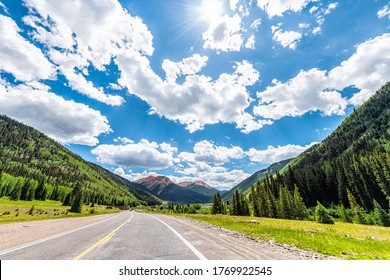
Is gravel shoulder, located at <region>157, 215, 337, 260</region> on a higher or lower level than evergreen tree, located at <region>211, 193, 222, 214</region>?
lower

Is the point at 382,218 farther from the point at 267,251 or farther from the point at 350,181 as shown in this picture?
the point at 267,251

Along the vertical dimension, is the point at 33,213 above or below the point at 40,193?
below

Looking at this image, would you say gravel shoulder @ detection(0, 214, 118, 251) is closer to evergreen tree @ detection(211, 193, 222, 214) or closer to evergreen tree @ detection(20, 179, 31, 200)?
evergreen tree @ detection(211, 193, 222, 214)

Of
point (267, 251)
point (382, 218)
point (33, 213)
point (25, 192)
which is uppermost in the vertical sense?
point (25, 192)

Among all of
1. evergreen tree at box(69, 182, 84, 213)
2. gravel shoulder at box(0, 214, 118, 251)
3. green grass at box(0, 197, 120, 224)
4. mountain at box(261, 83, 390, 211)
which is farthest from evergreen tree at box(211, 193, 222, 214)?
gravel shoulder at box(0, 214, 118, 251)

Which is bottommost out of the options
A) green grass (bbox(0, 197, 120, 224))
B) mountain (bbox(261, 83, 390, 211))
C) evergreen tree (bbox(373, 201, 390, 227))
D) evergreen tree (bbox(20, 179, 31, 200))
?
green grass (bbox(0, 197, 120, 224))

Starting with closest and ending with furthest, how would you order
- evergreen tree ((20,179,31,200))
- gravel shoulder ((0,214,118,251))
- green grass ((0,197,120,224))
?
1. gravel shoulder ((0,214,118,251))
2. green grass ((0,197,120,224))
3. evergreen tree ((20,179,31,200))

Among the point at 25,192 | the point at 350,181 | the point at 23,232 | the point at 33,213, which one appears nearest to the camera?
the point at 23,232

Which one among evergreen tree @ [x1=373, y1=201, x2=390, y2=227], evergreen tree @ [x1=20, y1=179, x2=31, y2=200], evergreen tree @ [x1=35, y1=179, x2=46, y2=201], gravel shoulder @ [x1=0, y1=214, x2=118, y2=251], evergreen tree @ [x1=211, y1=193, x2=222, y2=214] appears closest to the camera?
gravel shoulder @ [x1=0, y1=214, x2=118, y2=251]

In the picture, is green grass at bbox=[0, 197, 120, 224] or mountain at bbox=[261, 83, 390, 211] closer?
green grass at bbox=[0, 197, 120, 224]

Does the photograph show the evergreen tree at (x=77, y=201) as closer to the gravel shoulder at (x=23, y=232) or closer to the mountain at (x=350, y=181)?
the gravel shoulder at (x=23, y=232)

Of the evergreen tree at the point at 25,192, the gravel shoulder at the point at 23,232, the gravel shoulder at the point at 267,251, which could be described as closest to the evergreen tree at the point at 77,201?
the gravel shoulder at the point at 23,232

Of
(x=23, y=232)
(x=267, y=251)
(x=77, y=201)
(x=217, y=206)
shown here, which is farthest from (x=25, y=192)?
(x=267, y=251)
